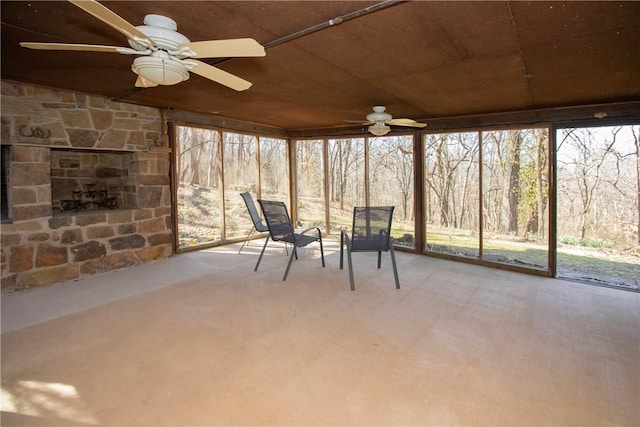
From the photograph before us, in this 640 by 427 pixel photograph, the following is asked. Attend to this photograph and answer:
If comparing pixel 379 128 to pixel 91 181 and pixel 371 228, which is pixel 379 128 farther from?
pixel 91 181

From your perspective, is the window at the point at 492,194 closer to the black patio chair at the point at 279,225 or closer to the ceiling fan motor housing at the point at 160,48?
the black patio chair at the point at 279,225

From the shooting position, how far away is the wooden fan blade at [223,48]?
1710 millimetres

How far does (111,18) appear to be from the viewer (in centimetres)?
144

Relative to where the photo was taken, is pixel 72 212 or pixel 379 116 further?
pixel 72 212

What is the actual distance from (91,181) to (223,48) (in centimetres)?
420

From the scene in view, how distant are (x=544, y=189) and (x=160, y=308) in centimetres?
578

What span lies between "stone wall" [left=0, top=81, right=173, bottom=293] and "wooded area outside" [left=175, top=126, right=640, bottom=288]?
2.48 feet

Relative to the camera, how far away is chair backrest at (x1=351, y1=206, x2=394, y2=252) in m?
3.88

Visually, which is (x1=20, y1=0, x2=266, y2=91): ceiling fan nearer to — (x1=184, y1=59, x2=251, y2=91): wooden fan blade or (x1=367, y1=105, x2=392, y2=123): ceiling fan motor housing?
(x1=184, y1=59, x2=251, y2=91): wooden fan blade

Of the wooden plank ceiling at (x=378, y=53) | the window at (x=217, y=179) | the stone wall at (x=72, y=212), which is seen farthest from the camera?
the window at (x=217, y=179)

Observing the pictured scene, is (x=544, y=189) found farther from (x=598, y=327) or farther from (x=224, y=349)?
(x=224, y=349)

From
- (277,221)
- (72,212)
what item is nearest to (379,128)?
(277,221)

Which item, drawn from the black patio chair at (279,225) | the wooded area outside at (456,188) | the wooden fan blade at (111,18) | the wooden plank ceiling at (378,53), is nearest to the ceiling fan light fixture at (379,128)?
the wooden plank ceiling at (378,53)

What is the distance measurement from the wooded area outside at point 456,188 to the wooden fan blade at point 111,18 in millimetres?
3731
